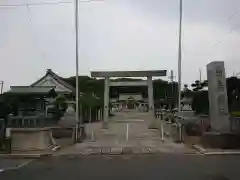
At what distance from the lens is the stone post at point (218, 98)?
24.8 meters

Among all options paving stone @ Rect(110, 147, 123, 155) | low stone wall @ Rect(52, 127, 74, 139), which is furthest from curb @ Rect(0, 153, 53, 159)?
low stone wall @ Rect(52, 127, 74, 139)

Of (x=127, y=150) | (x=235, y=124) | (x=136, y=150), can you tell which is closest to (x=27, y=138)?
(x=127, y=150)

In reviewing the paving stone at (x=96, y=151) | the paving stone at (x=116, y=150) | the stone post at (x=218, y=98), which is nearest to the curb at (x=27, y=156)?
the paving stone at (x=96, y=151)

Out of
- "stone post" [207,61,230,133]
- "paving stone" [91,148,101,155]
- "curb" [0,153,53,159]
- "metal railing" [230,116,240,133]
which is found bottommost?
"curb" [0,153,53,159]

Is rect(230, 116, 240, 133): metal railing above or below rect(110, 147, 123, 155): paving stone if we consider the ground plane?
above

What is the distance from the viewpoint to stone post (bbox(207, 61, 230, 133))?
24750 millimetres

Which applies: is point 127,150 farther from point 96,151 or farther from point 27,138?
point 27,138

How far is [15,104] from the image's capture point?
41.7m

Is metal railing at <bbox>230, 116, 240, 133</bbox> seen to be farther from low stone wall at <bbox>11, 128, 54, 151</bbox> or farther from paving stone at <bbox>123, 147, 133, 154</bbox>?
low stone wall at <bbox>11, 128, 54, 151</bbox>

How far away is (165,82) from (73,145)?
6772 centimetres

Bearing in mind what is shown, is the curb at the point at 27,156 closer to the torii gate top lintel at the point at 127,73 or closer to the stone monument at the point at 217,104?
the stone monument at the point at 217,104

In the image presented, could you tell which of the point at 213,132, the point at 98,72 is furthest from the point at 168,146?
the point at 98,72

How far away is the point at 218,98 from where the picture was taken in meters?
25.1

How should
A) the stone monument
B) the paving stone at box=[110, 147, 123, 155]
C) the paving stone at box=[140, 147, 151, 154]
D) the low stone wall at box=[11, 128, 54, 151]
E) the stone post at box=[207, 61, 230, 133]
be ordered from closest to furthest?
the paving stone at box=[110, 147, 123, 155], the paving stone at box=[140, 147, 151, 154], the low stone wall at box=[11, 128, 54, 151], the stone monument, the stone post at box=[207, 61, 230, 133]
